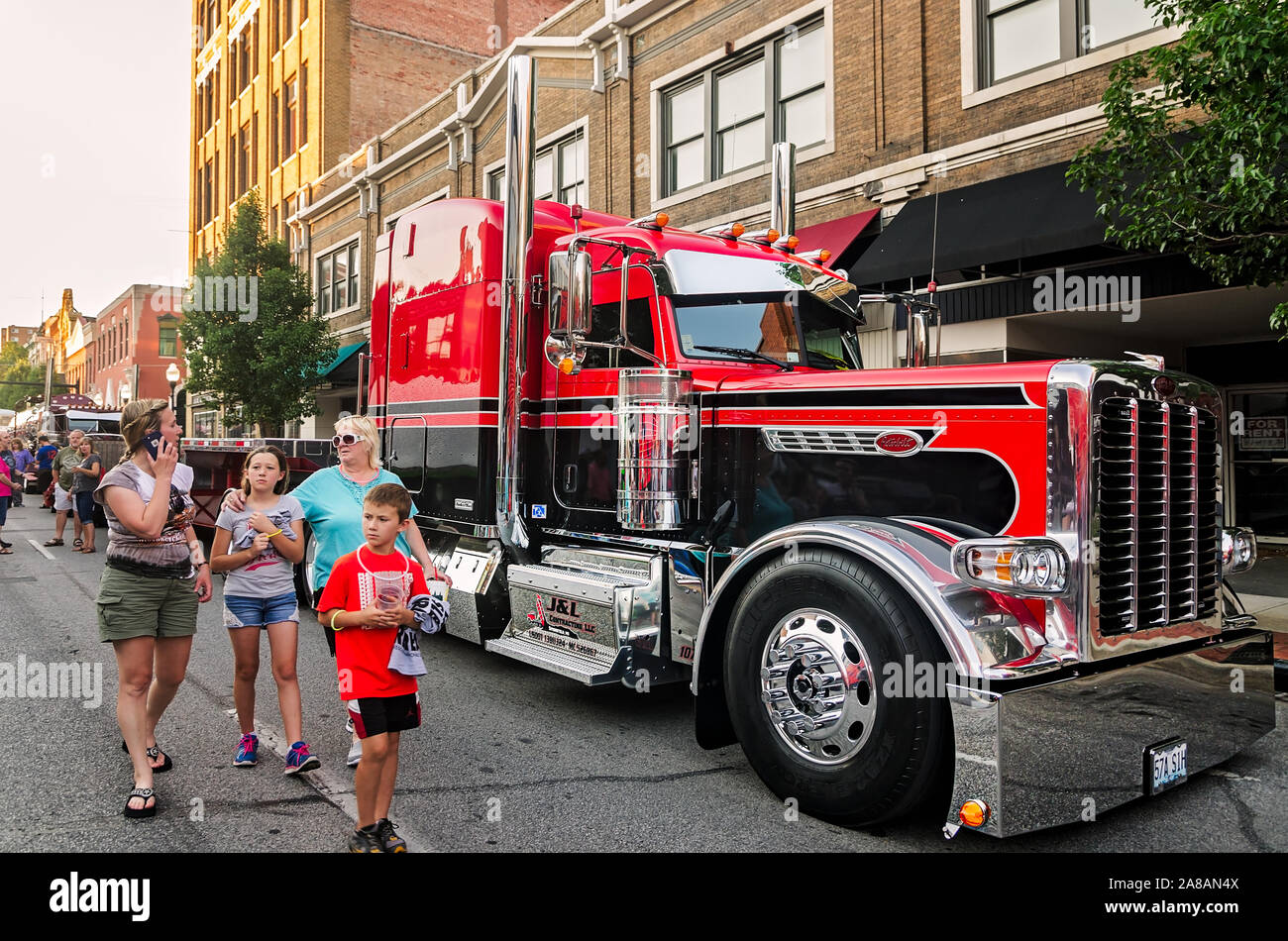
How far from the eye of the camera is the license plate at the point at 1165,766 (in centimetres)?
374

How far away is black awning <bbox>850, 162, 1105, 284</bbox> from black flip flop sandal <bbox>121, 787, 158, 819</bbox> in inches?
289

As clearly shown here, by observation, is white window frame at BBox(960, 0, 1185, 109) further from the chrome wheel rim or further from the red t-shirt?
the red t-shirt

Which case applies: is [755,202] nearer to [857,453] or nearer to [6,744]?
[857,453]

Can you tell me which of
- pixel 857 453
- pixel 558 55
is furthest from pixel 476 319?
pixel 558 55

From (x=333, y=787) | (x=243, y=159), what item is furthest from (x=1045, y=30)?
(x=243, y=159)

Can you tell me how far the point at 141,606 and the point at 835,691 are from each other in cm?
298

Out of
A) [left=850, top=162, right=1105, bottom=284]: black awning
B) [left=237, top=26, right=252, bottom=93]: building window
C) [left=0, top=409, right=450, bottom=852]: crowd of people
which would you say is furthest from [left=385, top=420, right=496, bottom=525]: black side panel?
[left=237, top=26, right=252, bottom=93]: building window

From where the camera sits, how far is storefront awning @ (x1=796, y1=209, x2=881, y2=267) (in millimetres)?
12094

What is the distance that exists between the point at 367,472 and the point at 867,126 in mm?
10117

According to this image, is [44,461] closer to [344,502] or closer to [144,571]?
[144,571]

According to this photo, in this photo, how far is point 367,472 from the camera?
4770 mm

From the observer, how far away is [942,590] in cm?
360
